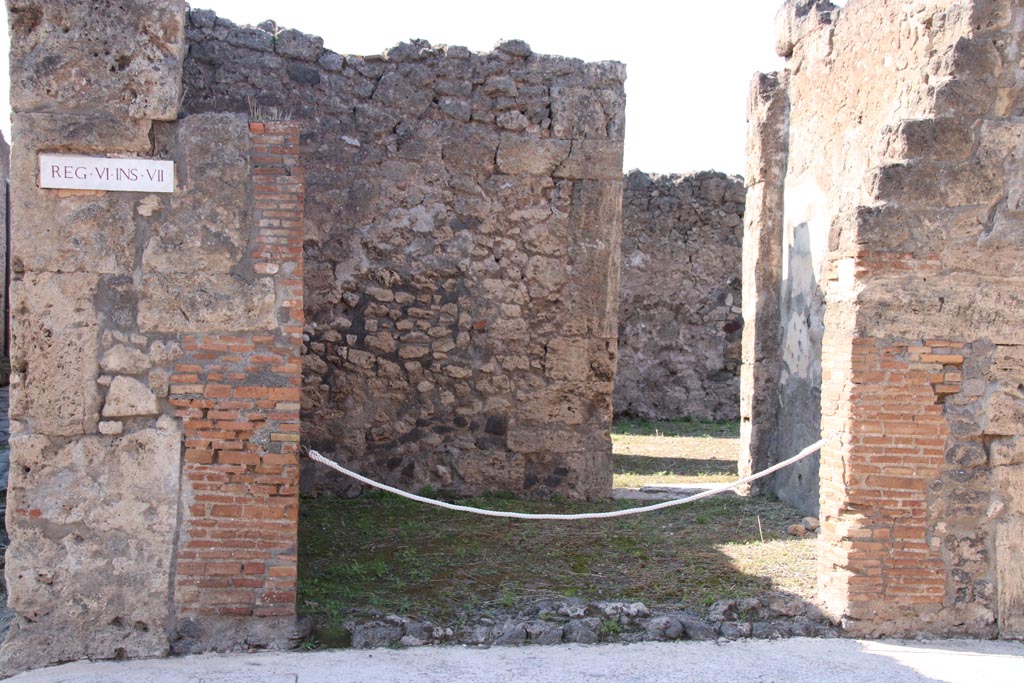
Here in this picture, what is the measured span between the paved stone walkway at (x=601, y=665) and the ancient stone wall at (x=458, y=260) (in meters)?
2.91

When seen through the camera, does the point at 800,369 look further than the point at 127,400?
Yes

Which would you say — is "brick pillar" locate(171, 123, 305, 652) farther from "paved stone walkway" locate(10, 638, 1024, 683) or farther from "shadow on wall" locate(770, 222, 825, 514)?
"shadow on wall" locate(770, 222, 825, 514)

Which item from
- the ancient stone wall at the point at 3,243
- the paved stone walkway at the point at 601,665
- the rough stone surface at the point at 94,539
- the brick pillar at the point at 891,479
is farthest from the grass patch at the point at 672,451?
the ancient stone wall at the point at 3,243

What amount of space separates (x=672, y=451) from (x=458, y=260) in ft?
13.7

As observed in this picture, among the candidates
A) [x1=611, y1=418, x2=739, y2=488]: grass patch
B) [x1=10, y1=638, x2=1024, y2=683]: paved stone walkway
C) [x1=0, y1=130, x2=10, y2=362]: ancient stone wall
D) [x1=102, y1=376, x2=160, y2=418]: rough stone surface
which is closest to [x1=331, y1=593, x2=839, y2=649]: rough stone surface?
[x1=10, y1=638, x2=1024, y2=683]: paved stone walkway

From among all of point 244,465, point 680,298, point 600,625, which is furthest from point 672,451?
point 244,465

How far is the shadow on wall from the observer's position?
22.8ft

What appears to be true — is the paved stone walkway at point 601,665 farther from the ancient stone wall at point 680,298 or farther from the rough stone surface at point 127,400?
the ancient stone wall at point 680,298

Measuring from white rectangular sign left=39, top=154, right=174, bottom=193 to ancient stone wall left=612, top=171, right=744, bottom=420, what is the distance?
9.01 m

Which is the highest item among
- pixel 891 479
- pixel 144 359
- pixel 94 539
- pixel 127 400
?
pixel 144 359

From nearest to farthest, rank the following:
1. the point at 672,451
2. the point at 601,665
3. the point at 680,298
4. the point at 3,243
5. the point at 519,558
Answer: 1. the point at 601,665
2. the point at 519,558
3. the point at 672,451
4. the point at 3,243
5. the point at 680,298

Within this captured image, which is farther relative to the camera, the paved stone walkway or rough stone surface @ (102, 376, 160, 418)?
rough stone surface @ (102, 376, 160, 418)

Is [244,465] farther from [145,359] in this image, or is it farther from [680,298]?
[680,298]

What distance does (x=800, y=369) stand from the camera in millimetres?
7289
